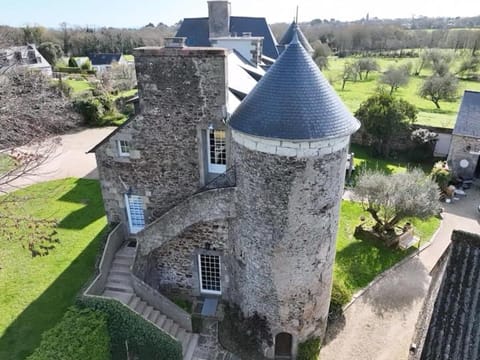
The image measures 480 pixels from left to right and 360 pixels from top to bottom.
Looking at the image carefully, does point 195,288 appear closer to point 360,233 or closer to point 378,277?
point 378,277

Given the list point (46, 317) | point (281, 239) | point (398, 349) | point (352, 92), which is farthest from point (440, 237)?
point (352, 92)

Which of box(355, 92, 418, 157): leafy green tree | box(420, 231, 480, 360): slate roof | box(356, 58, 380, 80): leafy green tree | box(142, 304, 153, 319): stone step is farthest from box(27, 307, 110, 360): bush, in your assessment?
box(356, 58, 380, 80): leafy green tree

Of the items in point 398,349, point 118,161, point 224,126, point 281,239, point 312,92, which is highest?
point 312,92

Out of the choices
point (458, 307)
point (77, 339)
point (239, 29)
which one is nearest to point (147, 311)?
point (77, 339)

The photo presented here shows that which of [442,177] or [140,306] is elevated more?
[442,177]

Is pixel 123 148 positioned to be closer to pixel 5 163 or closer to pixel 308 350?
pixel 5 163

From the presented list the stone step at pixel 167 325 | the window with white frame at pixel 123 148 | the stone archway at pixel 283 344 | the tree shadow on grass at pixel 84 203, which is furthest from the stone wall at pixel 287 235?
the tree shadow on grass at pixel 84 203
